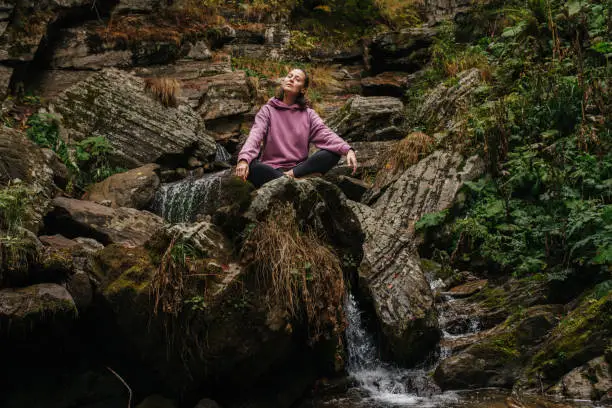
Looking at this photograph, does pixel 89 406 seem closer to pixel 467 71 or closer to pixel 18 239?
pixel 18 239

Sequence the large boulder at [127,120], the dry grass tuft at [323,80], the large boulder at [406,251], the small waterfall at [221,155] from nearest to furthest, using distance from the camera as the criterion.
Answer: the large boulder at [406,251]
the large boulder at [127,120]
the small waterfall at [221,155]
the dry grass tuft at [323,80]

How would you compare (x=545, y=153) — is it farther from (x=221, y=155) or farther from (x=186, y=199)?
(x=221, y=155)

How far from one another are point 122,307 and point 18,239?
104 cm

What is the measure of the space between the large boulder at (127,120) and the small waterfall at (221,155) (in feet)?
1.08

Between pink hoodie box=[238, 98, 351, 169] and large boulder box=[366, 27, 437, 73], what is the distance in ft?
31.8

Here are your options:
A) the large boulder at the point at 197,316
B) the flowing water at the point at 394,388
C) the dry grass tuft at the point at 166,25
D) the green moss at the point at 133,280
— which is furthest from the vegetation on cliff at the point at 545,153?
the dry grass tuft at the point at 166,25

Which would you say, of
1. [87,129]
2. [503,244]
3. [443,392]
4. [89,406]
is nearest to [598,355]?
[443,392]

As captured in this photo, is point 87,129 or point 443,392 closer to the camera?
point 443,392

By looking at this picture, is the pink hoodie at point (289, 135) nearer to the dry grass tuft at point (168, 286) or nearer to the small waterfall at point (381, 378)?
the small waterfall at point (381, 378)

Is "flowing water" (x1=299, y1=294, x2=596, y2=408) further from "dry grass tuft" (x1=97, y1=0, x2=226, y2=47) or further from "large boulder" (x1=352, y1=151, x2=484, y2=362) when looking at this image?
"dry grass tuft" (x1=97, y1=0, x2=226, y2=47)

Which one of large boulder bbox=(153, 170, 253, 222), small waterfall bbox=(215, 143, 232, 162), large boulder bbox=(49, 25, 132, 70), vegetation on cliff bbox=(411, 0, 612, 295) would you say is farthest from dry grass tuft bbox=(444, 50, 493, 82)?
large boulder bbox=(49, 25, 132, 70)

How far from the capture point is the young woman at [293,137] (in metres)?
5.42

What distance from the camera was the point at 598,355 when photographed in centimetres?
422

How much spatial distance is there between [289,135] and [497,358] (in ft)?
9.61
